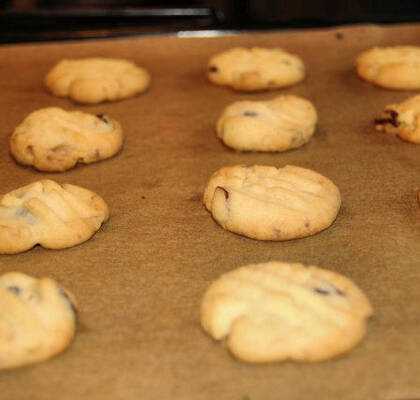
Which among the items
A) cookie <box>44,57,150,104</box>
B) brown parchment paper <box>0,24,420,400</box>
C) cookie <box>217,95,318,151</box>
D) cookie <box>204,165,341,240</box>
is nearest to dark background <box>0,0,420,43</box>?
brown parchment paper <box>0,24,420,400</box>

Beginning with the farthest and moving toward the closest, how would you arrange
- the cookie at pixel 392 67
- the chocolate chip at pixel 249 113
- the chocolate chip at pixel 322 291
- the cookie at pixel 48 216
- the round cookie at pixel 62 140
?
the cookie at pixel 392 67, the chocolate chip at pixel 249 113, the round cookie at pixel 62 140, the cookie at pixel 48 216, the chocolate chip at pixel 322 291

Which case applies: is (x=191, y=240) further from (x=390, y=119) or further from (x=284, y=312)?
(x=390, y=119)

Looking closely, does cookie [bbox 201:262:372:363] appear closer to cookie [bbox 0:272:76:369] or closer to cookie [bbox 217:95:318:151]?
cookie [bbox 0:272:76:369]

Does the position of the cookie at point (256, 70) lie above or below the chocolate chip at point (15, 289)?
above

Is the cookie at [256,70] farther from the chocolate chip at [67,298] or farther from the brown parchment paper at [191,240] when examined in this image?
the chocolate chip at [67,298]

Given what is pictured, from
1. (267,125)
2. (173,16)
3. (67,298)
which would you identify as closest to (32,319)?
(67,298)

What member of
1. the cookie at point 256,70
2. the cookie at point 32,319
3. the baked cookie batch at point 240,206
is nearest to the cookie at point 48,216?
the baked cookie batch at point 240,206
